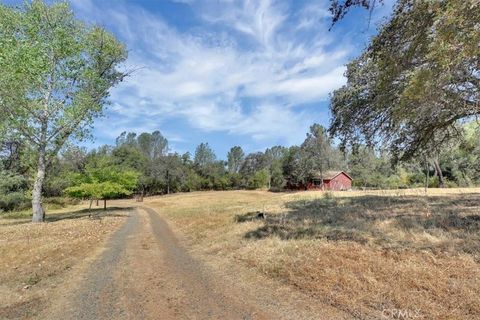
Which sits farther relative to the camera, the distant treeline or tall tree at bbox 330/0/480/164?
the distant treeline

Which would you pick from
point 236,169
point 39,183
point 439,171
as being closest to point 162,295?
point 39,183

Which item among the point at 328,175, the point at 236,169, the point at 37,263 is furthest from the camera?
the point at 236,169

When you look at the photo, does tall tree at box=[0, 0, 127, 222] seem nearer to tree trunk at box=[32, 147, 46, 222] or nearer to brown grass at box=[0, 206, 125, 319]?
tree trunk at box=[32, 147, 46, 222]

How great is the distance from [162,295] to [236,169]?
401 feet

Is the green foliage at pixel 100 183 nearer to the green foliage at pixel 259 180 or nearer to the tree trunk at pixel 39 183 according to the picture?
the tree trunk at pixel 39 183

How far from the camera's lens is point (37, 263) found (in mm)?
11375

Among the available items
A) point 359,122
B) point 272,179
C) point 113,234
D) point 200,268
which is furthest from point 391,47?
point 272,179

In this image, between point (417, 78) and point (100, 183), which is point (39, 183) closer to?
point (100, 183)

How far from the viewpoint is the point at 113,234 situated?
18.3m

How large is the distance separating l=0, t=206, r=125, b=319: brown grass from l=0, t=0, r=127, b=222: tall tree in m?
7.96

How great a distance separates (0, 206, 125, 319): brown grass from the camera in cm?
753

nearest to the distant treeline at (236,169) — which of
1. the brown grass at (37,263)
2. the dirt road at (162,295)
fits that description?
the brown grass at (37,263)

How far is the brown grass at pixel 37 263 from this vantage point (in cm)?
753

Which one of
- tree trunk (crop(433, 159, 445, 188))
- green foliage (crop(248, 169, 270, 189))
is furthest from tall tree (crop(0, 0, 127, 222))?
green foliage (crop(248, 169, 270, 189))
